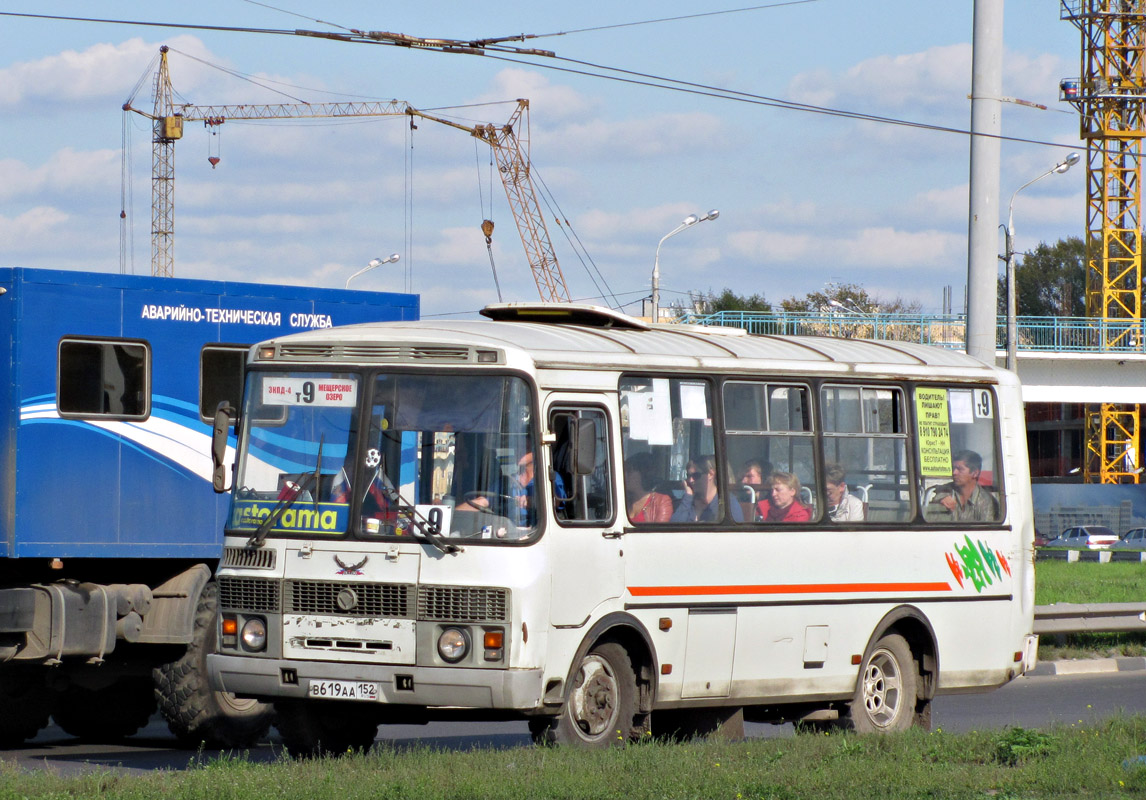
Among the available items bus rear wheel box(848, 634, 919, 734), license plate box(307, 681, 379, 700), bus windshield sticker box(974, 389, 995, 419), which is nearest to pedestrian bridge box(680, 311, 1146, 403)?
bus windshield sticker box(974, 389, 995, 419)

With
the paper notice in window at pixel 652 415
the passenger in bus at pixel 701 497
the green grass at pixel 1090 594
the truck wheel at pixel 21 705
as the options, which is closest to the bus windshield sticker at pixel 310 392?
the paper notice in window at pixel 652 415

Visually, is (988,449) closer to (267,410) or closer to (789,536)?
(789,536)

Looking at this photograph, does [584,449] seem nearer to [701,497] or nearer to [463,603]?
[463,603]

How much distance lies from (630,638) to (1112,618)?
37.0 feet

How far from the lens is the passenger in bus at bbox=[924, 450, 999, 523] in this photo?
41.7 ft

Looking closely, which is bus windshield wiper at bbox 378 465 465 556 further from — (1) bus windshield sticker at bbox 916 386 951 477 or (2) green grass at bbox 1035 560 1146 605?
(2) green grass at bbox 1035 560 1146 605

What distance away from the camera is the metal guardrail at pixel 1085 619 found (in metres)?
19.2

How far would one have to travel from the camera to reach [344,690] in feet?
31.9

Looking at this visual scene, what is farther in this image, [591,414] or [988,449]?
[988,449]

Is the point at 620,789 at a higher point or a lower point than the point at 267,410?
lower

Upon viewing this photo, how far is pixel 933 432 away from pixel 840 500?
4.33 feet

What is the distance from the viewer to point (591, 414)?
10344mm

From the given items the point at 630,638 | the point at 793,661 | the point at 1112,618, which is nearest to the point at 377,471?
the point at 630,638

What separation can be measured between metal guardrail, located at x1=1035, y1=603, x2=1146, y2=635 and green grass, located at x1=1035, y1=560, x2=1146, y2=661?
55cm
